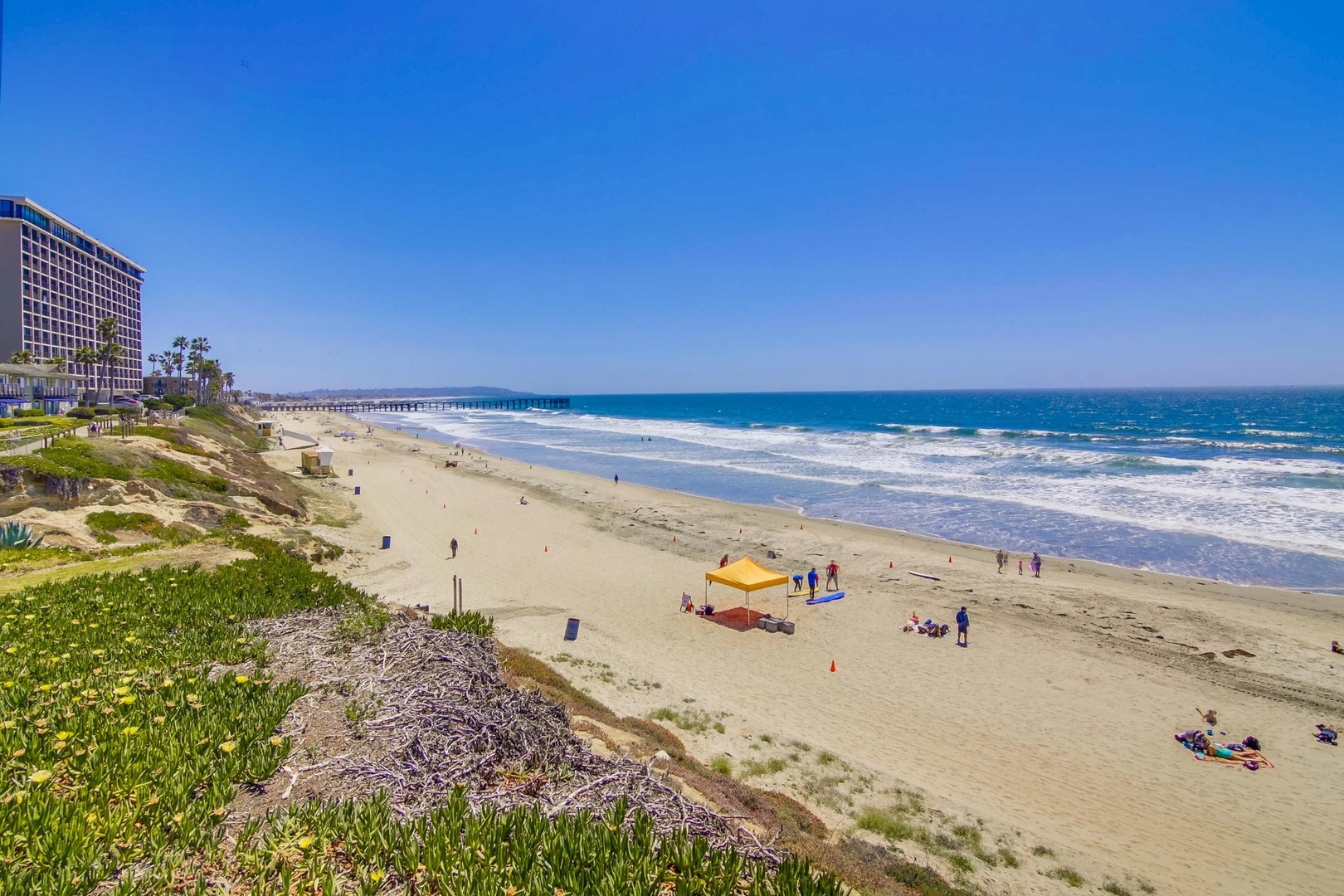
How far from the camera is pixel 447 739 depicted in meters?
5.90

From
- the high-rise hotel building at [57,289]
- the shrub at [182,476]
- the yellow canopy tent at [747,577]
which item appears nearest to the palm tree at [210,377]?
the high-rise hotel building at [57,289]

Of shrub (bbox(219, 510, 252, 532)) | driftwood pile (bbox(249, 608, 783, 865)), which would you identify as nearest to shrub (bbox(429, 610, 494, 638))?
driftwood pile (bbox(249, 608, 783, 865))

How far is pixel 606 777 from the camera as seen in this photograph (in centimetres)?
546

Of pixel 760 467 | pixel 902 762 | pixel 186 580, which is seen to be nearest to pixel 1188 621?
A: pixel 902 762

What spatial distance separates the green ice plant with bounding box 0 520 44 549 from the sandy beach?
25.3 ft

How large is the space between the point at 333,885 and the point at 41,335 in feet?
313

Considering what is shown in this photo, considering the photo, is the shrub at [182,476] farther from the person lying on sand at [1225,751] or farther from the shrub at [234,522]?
the person lying on sand at [1225,751]

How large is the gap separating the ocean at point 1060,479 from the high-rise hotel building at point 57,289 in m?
43.8

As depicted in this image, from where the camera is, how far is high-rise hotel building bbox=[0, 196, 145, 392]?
63.6 meters

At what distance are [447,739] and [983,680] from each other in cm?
1298

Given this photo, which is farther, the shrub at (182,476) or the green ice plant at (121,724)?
the shrub at (182,476)

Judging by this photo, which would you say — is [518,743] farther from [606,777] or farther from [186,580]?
[186,580]

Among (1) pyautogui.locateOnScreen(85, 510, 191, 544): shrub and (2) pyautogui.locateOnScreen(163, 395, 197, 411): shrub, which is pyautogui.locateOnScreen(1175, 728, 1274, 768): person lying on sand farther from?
(2) pyautogui.locateOnScreen(163, 395, 197, 411): shrub

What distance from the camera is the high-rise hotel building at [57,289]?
63594 mm
